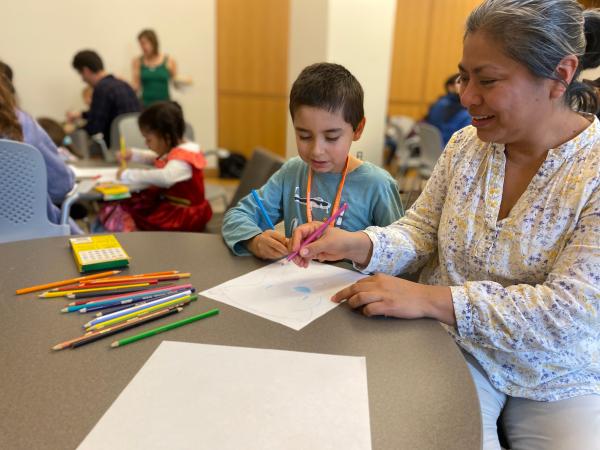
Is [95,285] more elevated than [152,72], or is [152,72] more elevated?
[152,72]

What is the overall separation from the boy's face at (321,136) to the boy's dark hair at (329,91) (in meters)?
0.02

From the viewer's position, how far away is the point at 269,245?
3.72 feet

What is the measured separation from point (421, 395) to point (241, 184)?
1.64 m

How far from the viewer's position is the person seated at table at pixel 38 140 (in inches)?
73.7

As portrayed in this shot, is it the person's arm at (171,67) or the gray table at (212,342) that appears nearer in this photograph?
the gray table at (212,342)

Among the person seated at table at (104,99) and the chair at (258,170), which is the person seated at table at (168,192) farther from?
the person seated at table at (104,99)

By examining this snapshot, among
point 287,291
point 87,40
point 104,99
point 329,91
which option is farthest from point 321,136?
point 87,40

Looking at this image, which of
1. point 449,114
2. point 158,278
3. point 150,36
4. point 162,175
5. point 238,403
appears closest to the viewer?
point 238,403

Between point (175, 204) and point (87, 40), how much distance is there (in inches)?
145

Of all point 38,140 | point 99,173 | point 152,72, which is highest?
point 152,72

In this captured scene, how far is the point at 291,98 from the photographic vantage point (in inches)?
53.4

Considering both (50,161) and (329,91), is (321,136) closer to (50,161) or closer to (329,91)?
(329,91)

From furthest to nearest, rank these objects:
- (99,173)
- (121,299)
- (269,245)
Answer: (99,173), (269,245), (121,299)

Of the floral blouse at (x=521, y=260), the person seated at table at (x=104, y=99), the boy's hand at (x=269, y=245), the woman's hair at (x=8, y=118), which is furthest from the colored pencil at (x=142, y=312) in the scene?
the person seated at table at (x=104, y=99)
